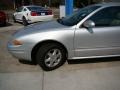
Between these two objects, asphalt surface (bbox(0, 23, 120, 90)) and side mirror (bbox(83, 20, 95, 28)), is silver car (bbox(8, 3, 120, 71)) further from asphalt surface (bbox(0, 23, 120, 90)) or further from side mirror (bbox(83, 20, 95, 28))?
asphalt surface (bbox(0, 23, 120, 90))

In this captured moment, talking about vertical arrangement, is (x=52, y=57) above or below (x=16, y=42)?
below

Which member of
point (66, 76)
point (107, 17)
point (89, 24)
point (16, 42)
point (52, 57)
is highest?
point (107, 17)

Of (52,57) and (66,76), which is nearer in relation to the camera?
(66,76)

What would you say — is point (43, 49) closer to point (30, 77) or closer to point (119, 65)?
point (30, 77)

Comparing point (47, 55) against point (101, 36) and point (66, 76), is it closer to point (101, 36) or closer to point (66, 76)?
point (66, 76)

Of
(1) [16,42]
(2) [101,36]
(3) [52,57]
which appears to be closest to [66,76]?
(3) [52,57]

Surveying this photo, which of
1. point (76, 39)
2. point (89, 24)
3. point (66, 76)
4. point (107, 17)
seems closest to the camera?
point (66, 76)

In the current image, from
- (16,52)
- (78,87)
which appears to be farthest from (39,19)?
(78,87)

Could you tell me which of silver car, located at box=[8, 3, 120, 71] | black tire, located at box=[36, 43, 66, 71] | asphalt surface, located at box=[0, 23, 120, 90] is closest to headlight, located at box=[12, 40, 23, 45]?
silver car, located at box=[8, 3, 120, 71]

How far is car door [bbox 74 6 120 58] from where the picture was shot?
19.0 ft

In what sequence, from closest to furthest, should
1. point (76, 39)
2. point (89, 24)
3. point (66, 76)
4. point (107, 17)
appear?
point (66, 76)
point (89, 24)
point (76, 39)
point (107, 17)

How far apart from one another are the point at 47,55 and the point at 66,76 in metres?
0.72

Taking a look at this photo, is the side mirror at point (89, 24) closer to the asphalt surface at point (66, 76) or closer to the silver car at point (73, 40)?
the silver car at point (73, 40)

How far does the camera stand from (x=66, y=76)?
5.43 metres
